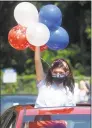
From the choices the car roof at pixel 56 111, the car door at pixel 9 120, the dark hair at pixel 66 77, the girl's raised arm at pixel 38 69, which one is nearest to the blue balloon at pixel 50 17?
the girl's raised arm at pixel 38 69

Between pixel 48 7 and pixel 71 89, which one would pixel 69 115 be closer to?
pixel 71 89

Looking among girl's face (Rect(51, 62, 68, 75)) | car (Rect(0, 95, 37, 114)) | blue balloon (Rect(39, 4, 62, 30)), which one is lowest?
car (Rect(0, 95, 37, 114))

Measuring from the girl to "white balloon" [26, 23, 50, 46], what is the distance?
0.78m

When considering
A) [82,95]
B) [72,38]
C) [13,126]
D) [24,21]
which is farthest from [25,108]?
[72,38]

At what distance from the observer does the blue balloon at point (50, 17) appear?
6627mm

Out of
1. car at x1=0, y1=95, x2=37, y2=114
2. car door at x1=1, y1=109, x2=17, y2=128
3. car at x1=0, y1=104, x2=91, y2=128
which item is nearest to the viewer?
car at x1=0, y1=104, x2=91, y2=128

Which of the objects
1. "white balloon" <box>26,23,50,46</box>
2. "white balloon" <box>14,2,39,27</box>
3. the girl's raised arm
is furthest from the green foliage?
the girl's raised arm

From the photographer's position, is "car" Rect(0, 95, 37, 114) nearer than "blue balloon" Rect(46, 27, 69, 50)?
No

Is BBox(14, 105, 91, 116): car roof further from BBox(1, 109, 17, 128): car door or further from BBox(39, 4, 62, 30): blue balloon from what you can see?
BBox(39, 4, 62, 30): blue balloon

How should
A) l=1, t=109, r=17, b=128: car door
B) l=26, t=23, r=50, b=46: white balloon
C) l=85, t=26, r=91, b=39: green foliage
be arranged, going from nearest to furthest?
1. l=1, t=109, r=17, b=128: car door
2. l=26, t=23, r=50, b=46: white balloon
3. l=85, t=26, r=91, b=39: green foliage

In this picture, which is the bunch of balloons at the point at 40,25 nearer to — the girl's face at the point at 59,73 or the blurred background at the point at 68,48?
the girl's face at the point at 59,73

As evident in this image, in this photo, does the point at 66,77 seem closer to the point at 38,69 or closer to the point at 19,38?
the point at 38,69

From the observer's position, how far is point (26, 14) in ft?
22.1

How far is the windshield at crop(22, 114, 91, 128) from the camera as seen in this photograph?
488 cm
